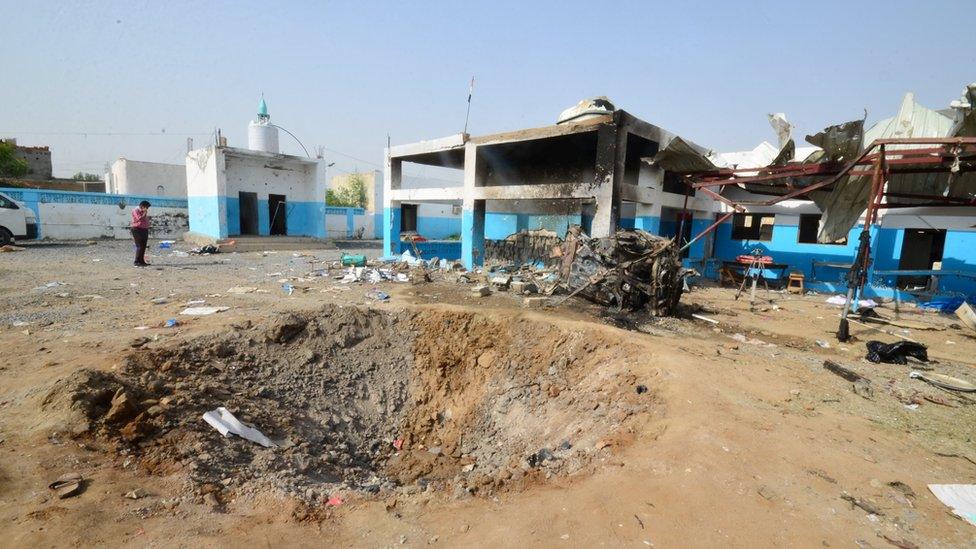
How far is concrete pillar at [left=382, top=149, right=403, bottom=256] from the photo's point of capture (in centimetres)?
1438

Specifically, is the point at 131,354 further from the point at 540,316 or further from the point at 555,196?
the point at 555,196

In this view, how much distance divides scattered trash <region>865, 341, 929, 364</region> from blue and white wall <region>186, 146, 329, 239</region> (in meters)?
19.9

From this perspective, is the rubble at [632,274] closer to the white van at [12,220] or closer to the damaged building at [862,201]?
the damaged building at [862,201]

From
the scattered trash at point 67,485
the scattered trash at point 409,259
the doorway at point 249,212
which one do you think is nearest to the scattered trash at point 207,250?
the doorway at point 249,212

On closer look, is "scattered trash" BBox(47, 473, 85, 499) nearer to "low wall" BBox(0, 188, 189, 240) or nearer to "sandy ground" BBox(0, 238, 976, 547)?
"sandy ground" BBox(0, 238, 976, 547)

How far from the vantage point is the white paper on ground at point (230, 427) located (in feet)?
12.1

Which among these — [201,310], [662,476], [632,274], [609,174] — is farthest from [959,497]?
[201,310]

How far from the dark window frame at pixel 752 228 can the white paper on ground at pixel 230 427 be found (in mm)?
14359

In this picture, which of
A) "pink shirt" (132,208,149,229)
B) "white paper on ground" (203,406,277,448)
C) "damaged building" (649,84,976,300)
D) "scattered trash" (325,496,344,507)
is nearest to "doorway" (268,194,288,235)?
"pink shirt" (132,208,149,229)

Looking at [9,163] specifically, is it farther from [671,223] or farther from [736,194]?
[736,194]

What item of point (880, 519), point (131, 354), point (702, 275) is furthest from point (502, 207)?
point (880, 519)

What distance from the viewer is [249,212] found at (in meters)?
19.3

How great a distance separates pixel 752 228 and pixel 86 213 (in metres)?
26.6

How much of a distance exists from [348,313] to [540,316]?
2972 mm
